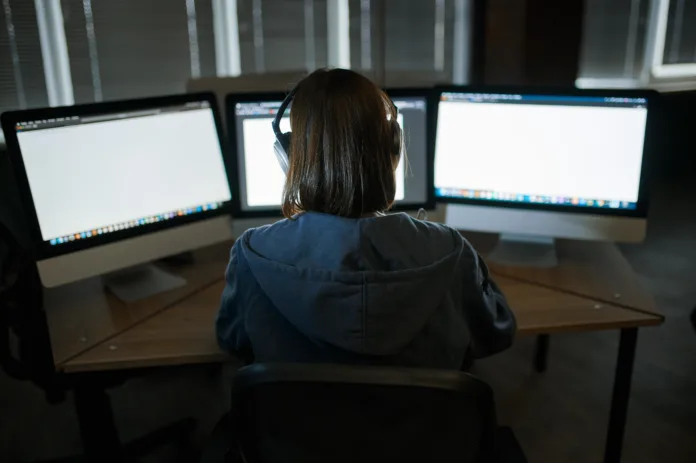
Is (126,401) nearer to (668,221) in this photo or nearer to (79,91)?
(79,91)

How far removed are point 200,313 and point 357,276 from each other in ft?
2.45

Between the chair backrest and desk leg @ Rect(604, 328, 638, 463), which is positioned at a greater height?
the chair backrest

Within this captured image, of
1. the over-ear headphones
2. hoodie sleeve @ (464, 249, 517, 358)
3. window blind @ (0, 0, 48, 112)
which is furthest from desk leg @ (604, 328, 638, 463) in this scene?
window blind @ (0, 0, 48, 112)

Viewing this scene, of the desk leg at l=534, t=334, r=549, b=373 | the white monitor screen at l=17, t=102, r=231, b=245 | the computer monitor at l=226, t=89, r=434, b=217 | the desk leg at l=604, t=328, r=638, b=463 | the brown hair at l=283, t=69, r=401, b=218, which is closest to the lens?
the brown hair at l=283, t=69, r=401, b=218

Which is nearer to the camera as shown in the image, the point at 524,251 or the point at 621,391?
the point at 621,391

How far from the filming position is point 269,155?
1826 mm

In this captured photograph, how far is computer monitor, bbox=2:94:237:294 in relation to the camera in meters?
1.53

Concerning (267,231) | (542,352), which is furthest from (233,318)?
(542,352)

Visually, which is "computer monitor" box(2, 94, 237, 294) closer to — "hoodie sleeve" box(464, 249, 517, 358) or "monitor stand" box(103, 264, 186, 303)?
"monitor stand" box(103, 264, 186, 303)

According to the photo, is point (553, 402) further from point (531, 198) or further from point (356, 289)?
point (356, 289)

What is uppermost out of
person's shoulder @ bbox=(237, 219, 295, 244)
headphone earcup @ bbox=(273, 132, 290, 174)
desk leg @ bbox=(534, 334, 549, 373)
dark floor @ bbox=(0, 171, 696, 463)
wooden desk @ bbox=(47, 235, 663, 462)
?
headphone earcup @ bbox=(273, 132, 290, 174)

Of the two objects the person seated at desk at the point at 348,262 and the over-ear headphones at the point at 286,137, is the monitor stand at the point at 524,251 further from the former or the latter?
the over-ear headphones at the point at 286,137

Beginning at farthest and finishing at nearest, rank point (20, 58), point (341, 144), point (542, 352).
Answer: point (20, 58) < point (542, 352) < point (341, 144)

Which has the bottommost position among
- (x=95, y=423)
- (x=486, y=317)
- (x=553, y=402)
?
(x=553, y=402)
